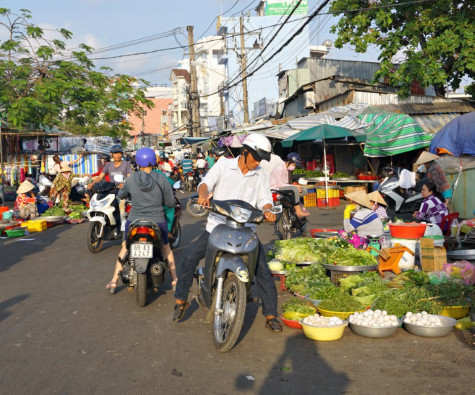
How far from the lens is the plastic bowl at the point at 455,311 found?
5743 millimetres

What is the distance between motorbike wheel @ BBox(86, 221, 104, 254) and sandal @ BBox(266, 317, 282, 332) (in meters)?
5.72

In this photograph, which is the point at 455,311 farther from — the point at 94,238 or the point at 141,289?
the point at 94,238

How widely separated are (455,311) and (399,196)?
8.78 meters

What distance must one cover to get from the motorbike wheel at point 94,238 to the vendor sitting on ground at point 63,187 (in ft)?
23.7

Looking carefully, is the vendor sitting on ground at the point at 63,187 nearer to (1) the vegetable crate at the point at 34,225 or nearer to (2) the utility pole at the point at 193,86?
(1) the vegetable crate at the point at 34,225

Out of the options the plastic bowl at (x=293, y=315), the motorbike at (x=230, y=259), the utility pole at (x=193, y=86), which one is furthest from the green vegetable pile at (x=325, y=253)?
the utility pole at (x=193, y=86)

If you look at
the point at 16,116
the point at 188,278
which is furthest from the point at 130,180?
the point at 16,116

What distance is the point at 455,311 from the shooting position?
575 centimetres

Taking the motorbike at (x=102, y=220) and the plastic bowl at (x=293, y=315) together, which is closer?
the plastic bowl at (x=293, y=315)

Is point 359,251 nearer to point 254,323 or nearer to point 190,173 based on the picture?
point 254,323

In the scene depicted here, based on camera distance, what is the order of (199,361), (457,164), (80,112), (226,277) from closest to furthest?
1. (199,361)
2. (226,277)
3. (457,164)
4. (80,112)

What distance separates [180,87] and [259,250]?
275 feet

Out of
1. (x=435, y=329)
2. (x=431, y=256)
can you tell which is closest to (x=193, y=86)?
(x=431, y=256)

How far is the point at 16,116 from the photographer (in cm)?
2139
